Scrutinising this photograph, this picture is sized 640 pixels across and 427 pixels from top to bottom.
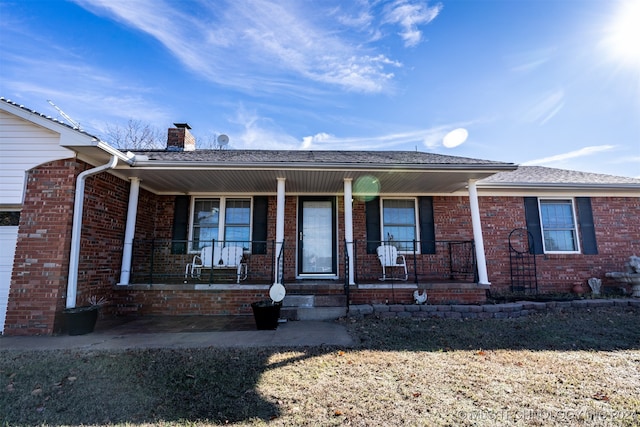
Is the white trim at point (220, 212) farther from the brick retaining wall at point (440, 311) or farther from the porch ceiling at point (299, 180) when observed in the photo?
the brick retaining wall at point (440, 311)

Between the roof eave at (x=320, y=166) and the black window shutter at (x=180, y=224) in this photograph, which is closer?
the roof eave at (x=320, y=166)

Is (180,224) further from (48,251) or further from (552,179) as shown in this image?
(552,179)

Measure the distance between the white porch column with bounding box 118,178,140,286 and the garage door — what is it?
1.66 meters

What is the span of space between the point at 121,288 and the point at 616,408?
7481 millimetres

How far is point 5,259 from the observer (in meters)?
4.96

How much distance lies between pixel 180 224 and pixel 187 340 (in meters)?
4.18

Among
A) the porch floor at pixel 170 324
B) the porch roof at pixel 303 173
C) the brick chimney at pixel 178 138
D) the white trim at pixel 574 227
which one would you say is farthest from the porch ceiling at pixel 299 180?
the porch floor at pixel 170 324

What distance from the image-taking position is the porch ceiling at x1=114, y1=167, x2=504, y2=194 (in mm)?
6352

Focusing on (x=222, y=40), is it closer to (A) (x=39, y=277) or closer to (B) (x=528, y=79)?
(A) (x=39, y=277)

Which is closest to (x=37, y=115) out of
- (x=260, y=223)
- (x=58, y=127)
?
(x=58, y=127)

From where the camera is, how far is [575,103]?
7.66 meters

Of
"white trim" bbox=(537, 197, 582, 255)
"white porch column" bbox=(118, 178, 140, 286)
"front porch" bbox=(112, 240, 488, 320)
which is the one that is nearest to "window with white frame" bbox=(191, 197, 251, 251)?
"front porch" bbox=(112, 240, 488, 320)

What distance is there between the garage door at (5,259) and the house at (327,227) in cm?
94

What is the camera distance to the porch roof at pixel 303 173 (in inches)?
239
